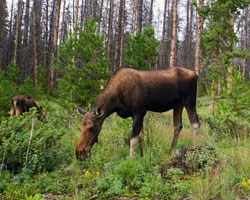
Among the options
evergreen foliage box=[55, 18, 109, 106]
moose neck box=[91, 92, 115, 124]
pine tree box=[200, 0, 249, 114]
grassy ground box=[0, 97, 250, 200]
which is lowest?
grassy ground box=[0, 97, 250, 200]

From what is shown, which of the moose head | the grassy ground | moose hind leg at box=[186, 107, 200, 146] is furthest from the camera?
moose hind leg at box=[186, 107, 200, 146]

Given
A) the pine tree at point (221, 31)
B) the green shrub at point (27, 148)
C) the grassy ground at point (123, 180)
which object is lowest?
the grassy ground at point (123, 180)

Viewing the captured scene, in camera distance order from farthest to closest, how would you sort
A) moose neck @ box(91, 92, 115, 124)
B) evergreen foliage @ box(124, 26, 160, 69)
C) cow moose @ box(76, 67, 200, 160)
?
evergreen foliage @ box(124, 26, 160, 69) < moose neck @ box(91, 92, 115, 124) < cow moose @ box(76, 67, 200, 160)

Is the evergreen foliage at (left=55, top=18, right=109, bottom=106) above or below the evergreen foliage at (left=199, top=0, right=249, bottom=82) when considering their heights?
below

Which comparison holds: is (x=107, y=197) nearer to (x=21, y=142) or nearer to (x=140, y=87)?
(x=21, y=142)

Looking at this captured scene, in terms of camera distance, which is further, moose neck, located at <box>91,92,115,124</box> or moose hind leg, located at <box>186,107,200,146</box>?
moose hind leg, located at <box>186,107,200,146</box>

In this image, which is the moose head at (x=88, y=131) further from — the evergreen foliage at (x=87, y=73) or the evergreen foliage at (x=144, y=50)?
the evergreen foliage at (x=144, y=50)

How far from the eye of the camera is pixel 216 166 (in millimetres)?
5367

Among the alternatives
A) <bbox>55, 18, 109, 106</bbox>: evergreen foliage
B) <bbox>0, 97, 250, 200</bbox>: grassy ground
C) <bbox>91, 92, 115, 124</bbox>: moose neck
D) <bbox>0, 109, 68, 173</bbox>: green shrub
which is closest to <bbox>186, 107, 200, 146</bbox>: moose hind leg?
<bbox>0, 97, 250, 200</bbox>: grassy ground

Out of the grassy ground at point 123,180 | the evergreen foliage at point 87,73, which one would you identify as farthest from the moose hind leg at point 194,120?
the evergreen foliage at point 87,73

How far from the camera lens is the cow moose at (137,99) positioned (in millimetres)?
6410

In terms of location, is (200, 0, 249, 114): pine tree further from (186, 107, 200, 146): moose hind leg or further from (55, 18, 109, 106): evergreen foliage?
(186, 107, 200, 146): moose hind leg

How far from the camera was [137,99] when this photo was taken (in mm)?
6766

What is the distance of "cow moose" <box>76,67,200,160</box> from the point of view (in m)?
6.41
